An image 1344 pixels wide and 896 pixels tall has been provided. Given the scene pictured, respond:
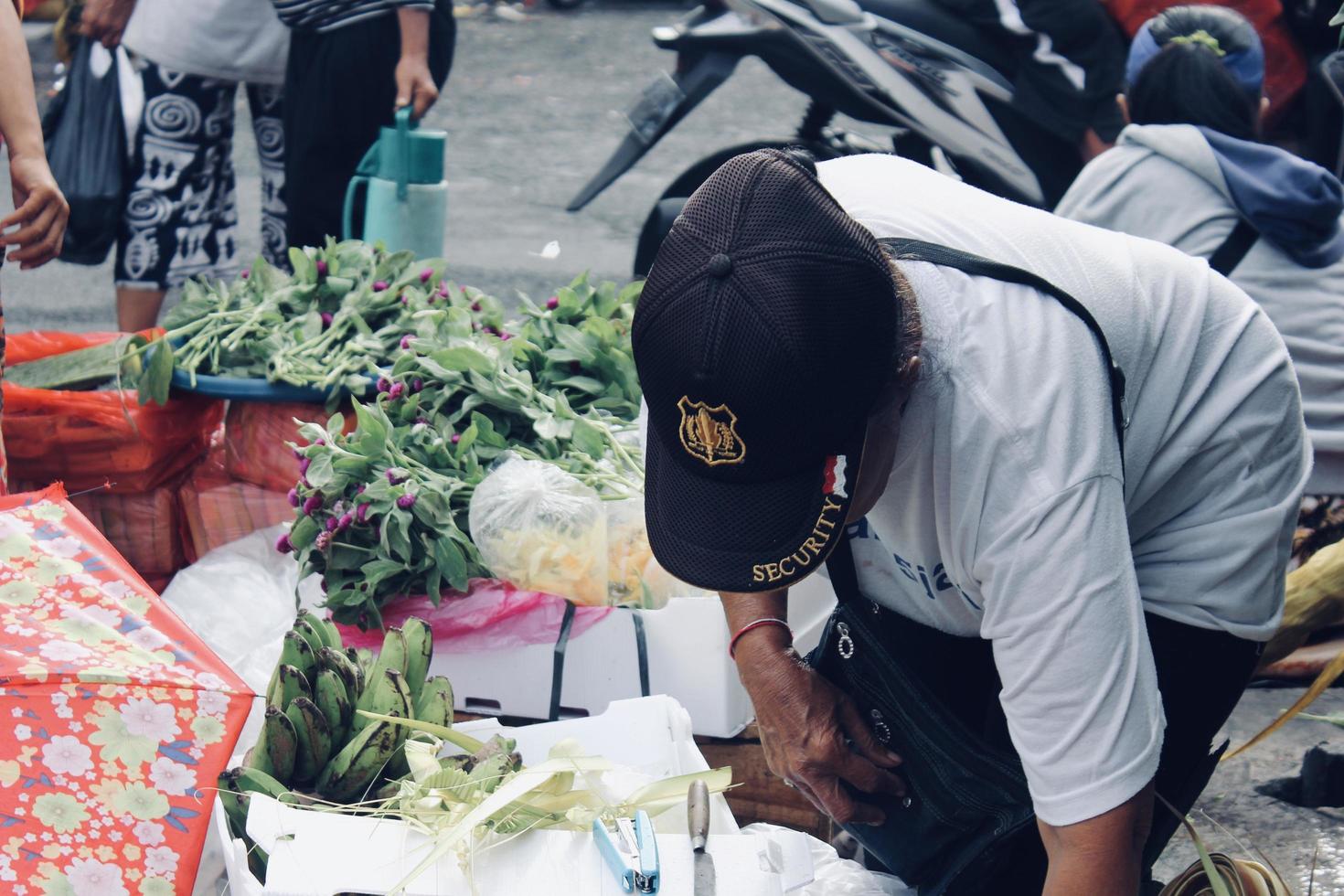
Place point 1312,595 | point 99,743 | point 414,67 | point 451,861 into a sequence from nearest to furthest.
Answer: point 451,861 < point 99,743 < point 1312,595 < point 414,67

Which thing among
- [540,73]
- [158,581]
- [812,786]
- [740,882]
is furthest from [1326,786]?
[540,73]

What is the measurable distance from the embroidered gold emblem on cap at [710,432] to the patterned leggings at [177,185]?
2.58 metres

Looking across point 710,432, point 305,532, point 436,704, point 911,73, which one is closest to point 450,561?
point 305,532

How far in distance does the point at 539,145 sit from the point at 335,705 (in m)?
5.94

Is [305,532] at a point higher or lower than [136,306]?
higher

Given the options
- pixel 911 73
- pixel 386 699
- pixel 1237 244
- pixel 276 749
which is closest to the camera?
pixel 276 749

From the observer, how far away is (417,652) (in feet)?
6.64

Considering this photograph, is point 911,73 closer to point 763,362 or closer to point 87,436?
point 87,436

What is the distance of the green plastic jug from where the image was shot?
3477mm

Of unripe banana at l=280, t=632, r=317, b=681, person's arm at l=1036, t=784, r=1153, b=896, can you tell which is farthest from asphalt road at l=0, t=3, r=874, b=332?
person's arm at l=1036, t=784, r=1153, b=896

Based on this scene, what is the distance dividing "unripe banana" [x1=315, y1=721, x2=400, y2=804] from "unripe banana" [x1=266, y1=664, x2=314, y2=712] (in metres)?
0.09

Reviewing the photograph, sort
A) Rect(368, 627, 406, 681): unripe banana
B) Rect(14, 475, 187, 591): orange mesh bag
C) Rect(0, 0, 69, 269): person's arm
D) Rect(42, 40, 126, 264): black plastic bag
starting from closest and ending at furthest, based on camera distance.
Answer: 1. Rect(368, 627, 406, 681): unripe banana
2. Rect(0, 0, 69, 269): person's arm
3. Rect(14, 475, 187, 591): orange mesh bag
4. Rect(42, 40, 126, 264): black plastic bag

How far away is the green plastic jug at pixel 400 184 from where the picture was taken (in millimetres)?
3477

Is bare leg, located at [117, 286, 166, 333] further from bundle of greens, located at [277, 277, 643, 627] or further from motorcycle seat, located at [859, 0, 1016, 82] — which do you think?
motorcycle seat, located at [859, 0, 1016, 82]
